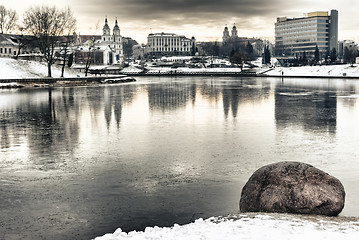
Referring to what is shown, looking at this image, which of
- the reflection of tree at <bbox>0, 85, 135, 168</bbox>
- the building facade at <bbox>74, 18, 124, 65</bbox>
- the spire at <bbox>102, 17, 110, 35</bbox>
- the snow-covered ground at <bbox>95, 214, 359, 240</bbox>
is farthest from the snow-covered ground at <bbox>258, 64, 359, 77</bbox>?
the spire at <bbox>102, 17, 110, 35</bbox>

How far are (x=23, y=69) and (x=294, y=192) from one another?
2941 inches

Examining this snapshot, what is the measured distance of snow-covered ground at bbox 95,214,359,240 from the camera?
7.12 m

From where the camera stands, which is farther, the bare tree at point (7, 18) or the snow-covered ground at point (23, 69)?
the bare tree at point (7, 18)

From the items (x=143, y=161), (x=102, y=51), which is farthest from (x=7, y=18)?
(x=143, y=161)

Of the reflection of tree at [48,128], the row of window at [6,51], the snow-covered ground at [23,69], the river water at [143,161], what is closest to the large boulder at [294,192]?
the river water at [143,161]

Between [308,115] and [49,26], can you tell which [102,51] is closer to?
[49,26]

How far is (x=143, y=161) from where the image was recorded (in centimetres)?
1413

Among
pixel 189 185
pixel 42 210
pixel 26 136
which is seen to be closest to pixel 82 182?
pixel 42 210

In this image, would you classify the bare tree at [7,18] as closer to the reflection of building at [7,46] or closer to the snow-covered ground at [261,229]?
the reflection of building at [7,46]

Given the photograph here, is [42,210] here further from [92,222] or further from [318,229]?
[318,229]

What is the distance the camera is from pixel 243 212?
8.95 m

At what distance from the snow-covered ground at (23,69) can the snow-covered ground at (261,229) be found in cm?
6604

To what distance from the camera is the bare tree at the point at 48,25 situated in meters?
73.6

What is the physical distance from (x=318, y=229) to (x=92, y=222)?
14.7 feet
